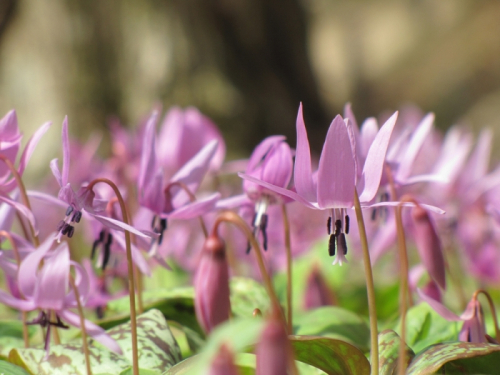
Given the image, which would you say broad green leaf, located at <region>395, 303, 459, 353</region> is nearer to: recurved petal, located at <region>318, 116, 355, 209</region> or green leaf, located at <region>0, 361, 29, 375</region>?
recurved petal, located at <region>318, 116, 355, 209</region>

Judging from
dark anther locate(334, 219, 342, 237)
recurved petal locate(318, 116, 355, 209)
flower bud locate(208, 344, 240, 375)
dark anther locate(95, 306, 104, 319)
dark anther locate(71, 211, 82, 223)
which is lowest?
flower bud locate(208, 344, 240, 375)

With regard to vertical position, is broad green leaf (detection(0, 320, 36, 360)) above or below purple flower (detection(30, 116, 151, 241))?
below

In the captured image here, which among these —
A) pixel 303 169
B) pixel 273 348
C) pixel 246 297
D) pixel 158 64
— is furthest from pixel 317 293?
pixel 158 64

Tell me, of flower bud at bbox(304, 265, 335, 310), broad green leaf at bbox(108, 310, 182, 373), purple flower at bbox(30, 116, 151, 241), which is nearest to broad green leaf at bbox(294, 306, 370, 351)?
flower bud at bbox(304, 265, 335, 310)

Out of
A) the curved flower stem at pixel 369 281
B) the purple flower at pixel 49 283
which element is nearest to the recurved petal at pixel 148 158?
the purple flower at pixel 49 283

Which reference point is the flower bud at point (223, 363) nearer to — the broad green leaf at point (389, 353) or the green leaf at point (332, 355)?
the green leaf at point (332, 355)

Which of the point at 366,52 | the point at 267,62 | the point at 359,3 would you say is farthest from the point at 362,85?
the point at 267,62

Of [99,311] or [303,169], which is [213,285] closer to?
[303,169]

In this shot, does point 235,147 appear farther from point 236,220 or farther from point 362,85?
point 362,85
